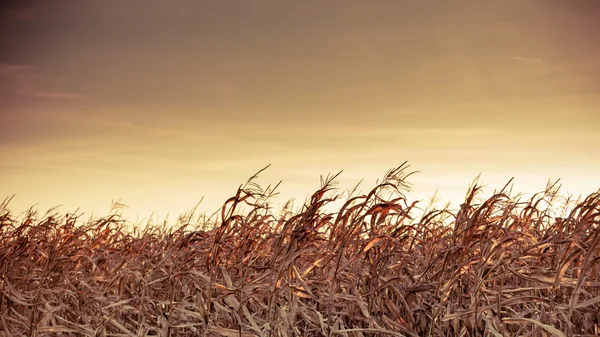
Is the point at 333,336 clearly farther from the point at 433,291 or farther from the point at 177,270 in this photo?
the point at 177,270

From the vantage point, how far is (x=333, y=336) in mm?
5180

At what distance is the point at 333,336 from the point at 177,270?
1.79 meters

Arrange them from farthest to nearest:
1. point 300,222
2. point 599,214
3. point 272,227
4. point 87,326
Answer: point 272,227
point 87,326
point 599,214
point 300,222

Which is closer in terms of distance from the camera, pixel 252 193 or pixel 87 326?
pixel 252 193

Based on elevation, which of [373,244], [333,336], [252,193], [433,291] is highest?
[252,193]

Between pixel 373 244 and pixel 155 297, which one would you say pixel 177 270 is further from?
pixel 373 244

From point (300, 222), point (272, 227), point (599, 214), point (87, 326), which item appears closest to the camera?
point (300, 222)

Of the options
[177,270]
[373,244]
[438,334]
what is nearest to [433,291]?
[438,334]

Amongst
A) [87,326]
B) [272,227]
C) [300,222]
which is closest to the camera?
[300,222]

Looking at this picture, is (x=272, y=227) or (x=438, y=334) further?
(x=272, y=227)

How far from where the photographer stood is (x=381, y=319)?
5145 millimetres

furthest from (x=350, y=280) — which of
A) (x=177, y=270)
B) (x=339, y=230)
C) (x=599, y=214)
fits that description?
(x=599, y=214)

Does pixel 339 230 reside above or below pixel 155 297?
above

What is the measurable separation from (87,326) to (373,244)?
2824 mm
